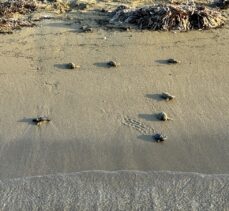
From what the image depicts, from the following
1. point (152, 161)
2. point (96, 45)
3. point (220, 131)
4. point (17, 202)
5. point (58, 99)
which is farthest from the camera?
point (96, 45)

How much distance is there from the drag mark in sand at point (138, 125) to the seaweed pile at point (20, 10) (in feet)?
7.79

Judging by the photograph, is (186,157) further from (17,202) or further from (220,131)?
(17,202)

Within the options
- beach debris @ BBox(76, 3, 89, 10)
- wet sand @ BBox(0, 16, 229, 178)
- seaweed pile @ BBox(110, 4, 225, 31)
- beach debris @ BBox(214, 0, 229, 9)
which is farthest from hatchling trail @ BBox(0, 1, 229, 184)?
beach debris @ BBox(214, 0, 229, 9)

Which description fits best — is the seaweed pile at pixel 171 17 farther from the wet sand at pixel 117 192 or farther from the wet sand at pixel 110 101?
the wet sand at pixel 117 192

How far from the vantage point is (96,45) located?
253 inches

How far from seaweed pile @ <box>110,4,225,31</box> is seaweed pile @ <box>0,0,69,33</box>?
0.92 metres

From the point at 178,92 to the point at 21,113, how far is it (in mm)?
1604

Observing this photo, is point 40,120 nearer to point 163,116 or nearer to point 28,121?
point 28,121

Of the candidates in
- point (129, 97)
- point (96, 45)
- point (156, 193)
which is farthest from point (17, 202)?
point (96, 45)

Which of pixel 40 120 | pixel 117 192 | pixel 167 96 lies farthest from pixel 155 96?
pixel 117 192

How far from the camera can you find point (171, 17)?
692cm

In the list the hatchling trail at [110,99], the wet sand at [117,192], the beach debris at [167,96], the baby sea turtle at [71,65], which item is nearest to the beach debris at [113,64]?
the hatchling trail at [110,99]

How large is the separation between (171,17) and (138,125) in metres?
2.27

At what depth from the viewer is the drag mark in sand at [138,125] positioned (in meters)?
5.05
